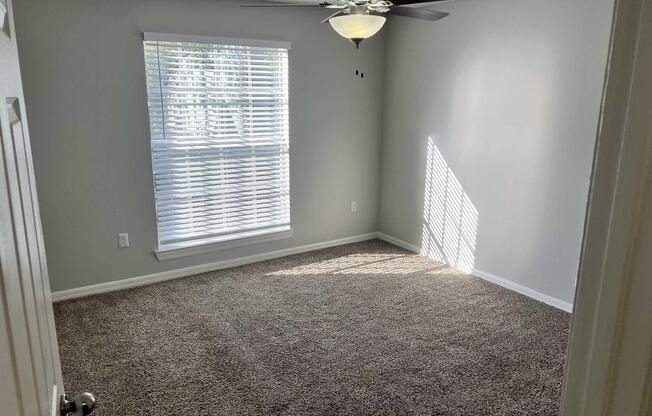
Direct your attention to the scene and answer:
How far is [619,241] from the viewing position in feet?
1.81

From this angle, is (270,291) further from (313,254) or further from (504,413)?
(504,413)

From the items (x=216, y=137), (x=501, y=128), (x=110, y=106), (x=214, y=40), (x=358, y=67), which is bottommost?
(x=216, y=137)

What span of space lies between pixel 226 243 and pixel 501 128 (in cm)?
260

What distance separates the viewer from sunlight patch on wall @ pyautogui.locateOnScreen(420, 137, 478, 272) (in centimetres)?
427

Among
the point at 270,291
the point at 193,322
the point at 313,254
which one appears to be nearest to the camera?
the point at 193,322

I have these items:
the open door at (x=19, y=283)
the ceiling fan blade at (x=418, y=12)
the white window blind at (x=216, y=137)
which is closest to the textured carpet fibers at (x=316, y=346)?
the white window blind at (x=216, y=137)

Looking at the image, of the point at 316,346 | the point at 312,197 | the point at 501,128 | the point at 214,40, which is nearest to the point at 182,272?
the point at 312,197

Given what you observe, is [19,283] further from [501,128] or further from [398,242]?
[398,242]

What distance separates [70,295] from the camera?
370cm

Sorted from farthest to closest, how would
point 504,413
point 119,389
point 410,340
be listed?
point 410,340 < point 119,389 < point 504,413

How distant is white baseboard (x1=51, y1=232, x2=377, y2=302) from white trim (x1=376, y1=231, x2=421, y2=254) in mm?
226

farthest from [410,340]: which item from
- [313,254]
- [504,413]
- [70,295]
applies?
[70,295]

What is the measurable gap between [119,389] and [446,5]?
149 inches

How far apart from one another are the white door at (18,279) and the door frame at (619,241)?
0.68 meters
